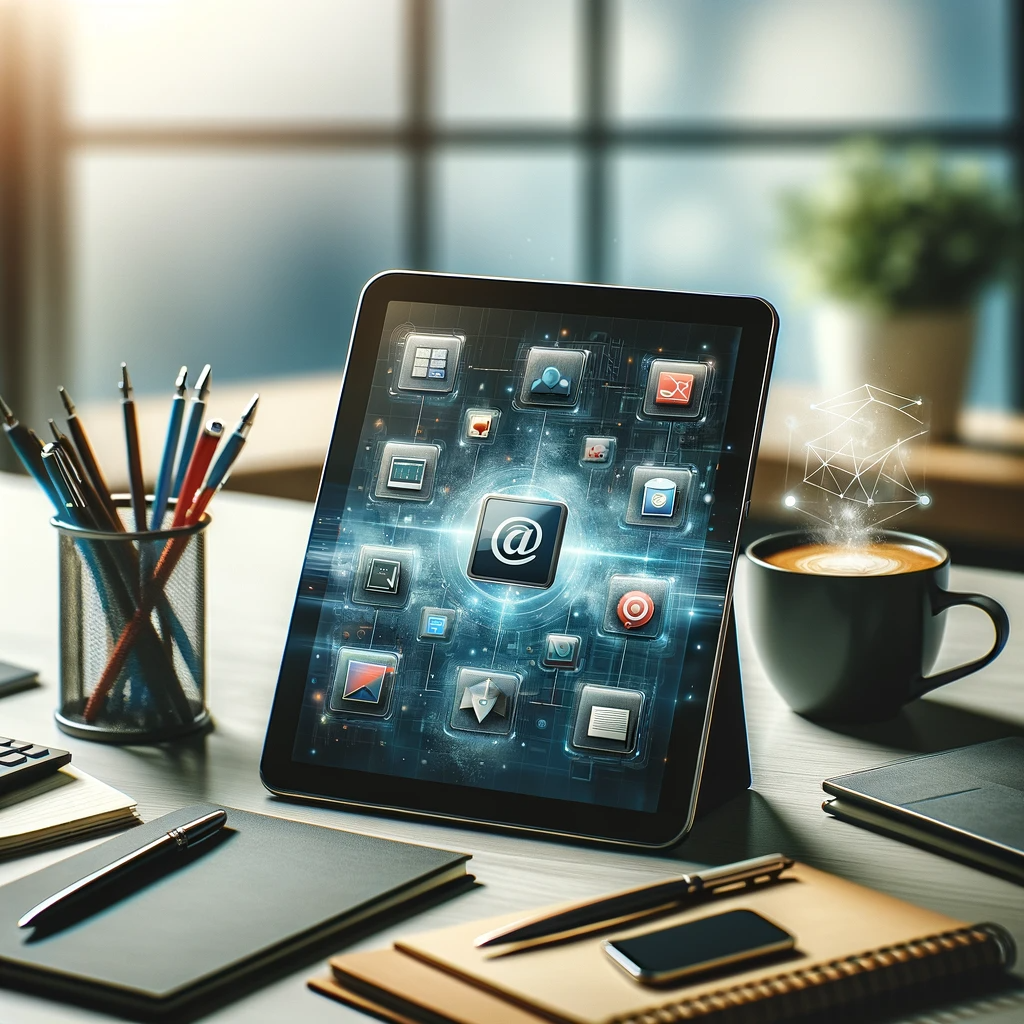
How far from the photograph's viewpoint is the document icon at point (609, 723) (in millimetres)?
678

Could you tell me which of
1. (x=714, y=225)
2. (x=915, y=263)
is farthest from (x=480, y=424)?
(x=714, y=225)

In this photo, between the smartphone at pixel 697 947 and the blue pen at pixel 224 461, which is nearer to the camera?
the smartphone at pixel 697 947

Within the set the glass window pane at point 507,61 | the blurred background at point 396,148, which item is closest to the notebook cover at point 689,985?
the blurred background at point 396,148

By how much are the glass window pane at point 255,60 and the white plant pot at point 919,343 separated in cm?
159

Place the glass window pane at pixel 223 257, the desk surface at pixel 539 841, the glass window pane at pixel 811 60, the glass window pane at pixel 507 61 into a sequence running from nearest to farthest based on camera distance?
the desk surface at pixel 539 841 < the glass window pane at pixel 811 60 < the glass window pane at pixel 507 61 < the glass window pane at pixel 223 257

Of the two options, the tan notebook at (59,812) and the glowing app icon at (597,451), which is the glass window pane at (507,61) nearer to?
the glowing app icon at (597,451)

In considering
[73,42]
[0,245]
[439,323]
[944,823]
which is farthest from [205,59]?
[944,823]

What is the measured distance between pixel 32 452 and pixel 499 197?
320 centimetres

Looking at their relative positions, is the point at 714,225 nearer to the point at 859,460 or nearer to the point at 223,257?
the point at 223,257

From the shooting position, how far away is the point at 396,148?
3891mm

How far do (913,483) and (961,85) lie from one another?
10.3ft

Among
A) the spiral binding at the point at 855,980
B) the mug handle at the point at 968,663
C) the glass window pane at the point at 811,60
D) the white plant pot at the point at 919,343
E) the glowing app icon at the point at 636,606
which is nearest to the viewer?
the spiral binding at the point at 855,980

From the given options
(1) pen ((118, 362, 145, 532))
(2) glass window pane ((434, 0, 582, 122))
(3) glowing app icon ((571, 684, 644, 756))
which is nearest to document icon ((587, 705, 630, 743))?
(3) glowing app icon ((571, 684, 644, 756))

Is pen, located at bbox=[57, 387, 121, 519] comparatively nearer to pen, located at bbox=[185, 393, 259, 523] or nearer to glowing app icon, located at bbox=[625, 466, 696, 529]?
pen, located at bbox=[185, 393, 259, 523]
